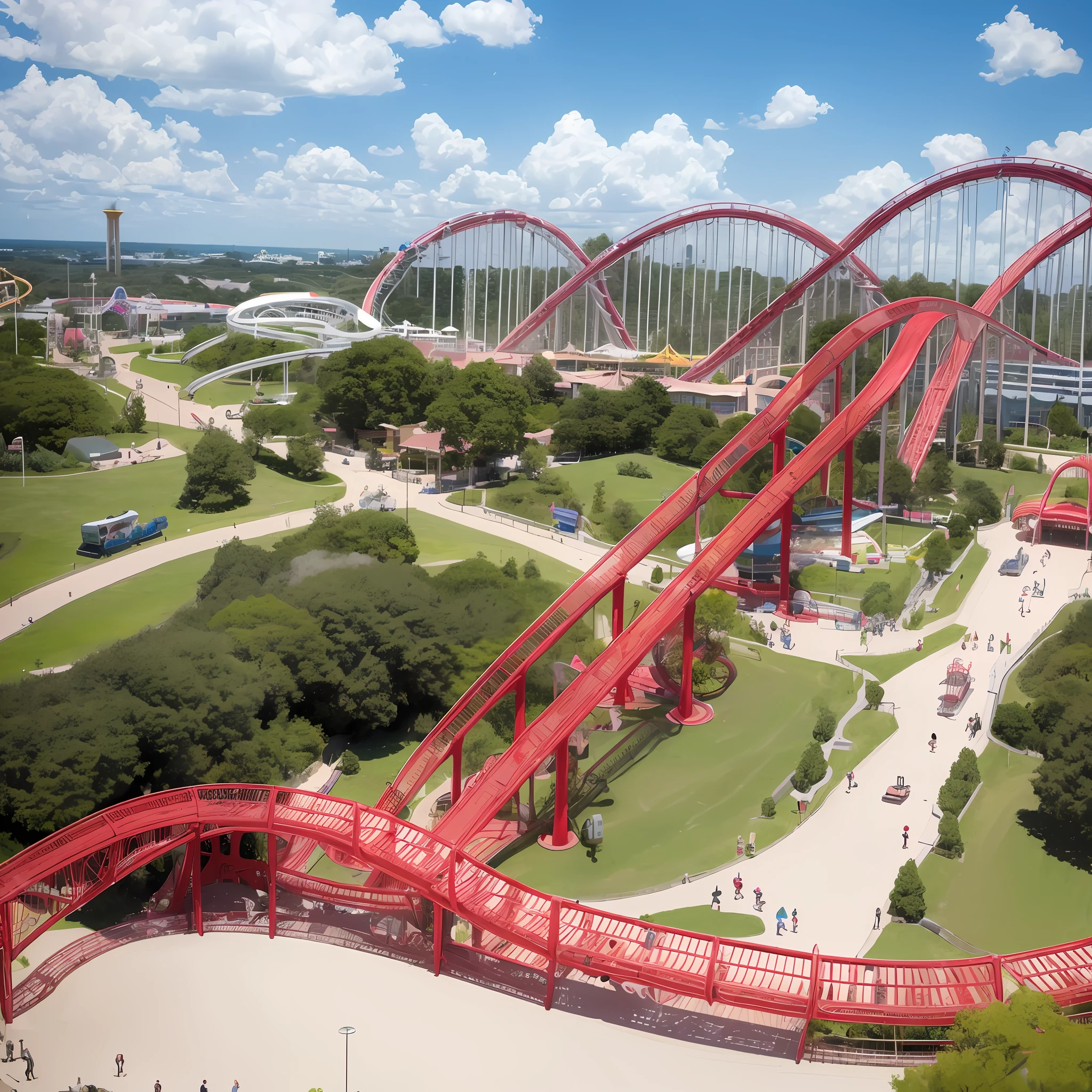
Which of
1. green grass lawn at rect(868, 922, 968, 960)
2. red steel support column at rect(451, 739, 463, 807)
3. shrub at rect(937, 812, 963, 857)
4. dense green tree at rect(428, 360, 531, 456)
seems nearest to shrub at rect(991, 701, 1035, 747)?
shrub at rect(937, 812, 963, 857)

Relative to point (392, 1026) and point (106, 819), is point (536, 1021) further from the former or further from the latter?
point (106, 819)

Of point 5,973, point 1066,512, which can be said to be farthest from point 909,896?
point 1066,512

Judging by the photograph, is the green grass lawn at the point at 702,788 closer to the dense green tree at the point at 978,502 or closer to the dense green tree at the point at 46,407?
the dense green tree at the point at 978,502

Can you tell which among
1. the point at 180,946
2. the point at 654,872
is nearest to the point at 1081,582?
the point at 654,872

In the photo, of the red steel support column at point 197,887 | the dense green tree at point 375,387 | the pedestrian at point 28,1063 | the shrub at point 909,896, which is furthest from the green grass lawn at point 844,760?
the dense green tree at point 375,387

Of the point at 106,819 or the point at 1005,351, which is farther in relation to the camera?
the point at 1005,351

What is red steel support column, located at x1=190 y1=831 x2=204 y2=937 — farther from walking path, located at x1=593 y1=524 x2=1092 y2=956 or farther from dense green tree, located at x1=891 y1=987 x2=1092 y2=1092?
dense green tree, located at x1=891 y1=987 x2=1092 y2=1092
